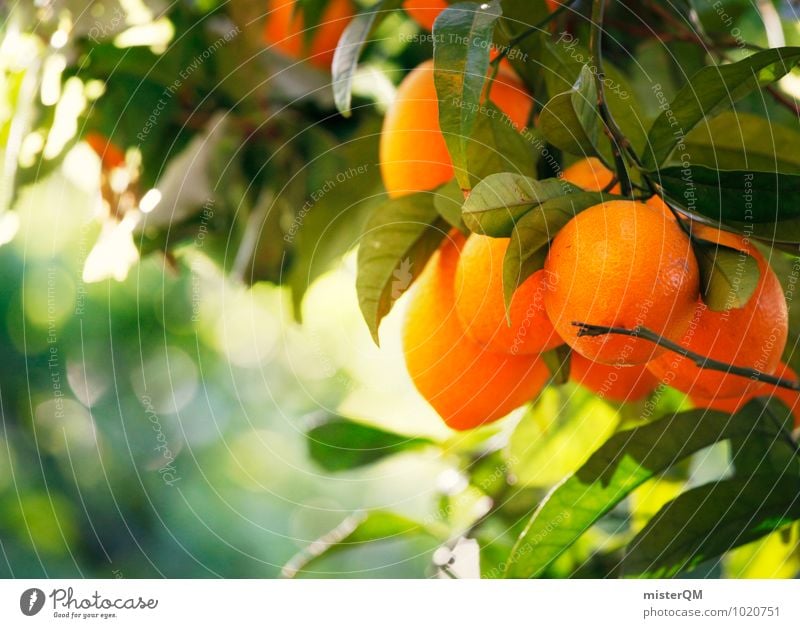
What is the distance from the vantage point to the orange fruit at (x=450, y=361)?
13.0 inches

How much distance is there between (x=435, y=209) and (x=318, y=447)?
0.17 meters

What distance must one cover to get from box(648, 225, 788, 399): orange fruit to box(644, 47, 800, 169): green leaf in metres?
0.04

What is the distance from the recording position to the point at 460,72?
0.29 meters

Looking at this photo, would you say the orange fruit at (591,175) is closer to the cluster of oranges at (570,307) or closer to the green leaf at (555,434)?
the cluster of oranges at (570,307)

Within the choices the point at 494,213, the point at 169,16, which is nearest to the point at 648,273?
the point at 494,213

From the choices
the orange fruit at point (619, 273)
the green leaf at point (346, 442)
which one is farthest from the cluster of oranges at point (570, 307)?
the green leaf at point (346, 442)

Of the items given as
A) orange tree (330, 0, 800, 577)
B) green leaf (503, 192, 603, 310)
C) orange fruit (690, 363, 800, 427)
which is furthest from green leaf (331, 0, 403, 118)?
orange fruit (690, 363, 800, 427)

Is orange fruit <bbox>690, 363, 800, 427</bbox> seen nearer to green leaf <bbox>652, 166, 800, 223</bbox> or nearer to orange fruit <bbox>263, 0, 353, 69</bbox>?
green leaf <bbox>652, 166, 800, 223</bbox>

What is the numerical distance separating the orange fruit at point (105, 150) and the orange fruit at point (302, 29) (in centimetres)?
11

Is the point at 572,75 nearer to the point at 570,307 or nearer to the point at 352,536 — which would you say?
the point at 570,307

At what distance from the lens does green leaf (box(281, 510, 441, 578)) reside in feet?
1.40
